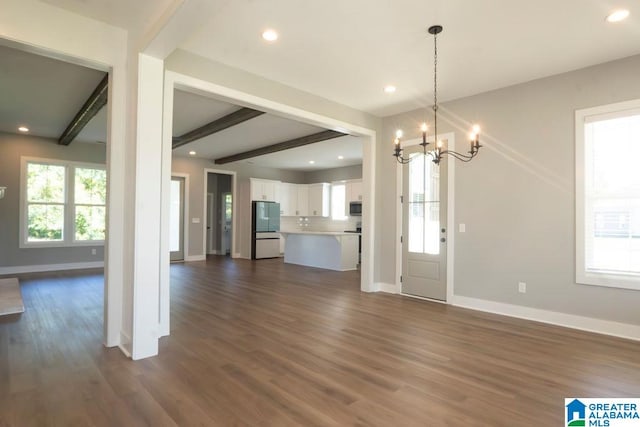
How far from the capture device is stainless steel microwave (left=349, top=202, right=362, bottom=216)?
941cm

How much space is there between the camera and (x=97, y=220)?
7949 millimetres

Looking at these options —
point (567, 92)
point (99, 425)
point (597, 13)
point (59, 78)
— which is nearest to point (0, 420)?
point (99, 425)

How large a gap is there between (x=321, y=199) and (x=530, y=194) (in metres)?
6.98

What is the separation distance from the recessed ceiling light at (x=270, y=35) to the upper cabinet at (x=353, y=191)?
650cm

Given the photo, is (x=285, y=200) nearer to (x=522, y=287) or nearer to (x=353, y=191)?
(x=353, y=191)

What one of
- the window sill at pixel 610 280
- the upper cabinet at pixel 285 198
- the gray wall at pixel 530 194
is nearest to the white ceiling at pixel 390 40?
the gray wall at pixel 530 194

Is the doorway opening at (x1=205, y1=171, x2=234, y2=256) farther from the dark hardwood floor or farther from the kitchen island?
the dark hardwood floor

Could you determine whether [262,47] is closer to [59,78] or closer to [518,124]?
[59,78]

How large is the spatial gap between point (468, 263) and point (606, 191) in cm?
169

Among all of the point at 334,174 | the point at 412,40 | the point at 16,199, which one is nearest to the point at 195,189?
the point at 16,199

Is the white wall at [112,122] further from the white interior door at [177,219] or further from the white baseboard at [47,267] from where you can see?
the white interior door at [177,219]

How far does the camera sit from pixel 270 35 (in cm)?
315

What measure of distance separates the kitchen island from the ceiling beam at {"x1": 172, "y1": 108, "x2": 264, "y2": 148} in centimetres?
324

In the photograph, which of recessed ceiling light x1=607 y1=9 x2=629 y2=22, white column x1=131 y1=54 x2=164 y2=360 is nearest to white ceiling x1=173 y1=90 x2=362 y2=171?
white column x1=131 y1=54 x2=164 y2=360
